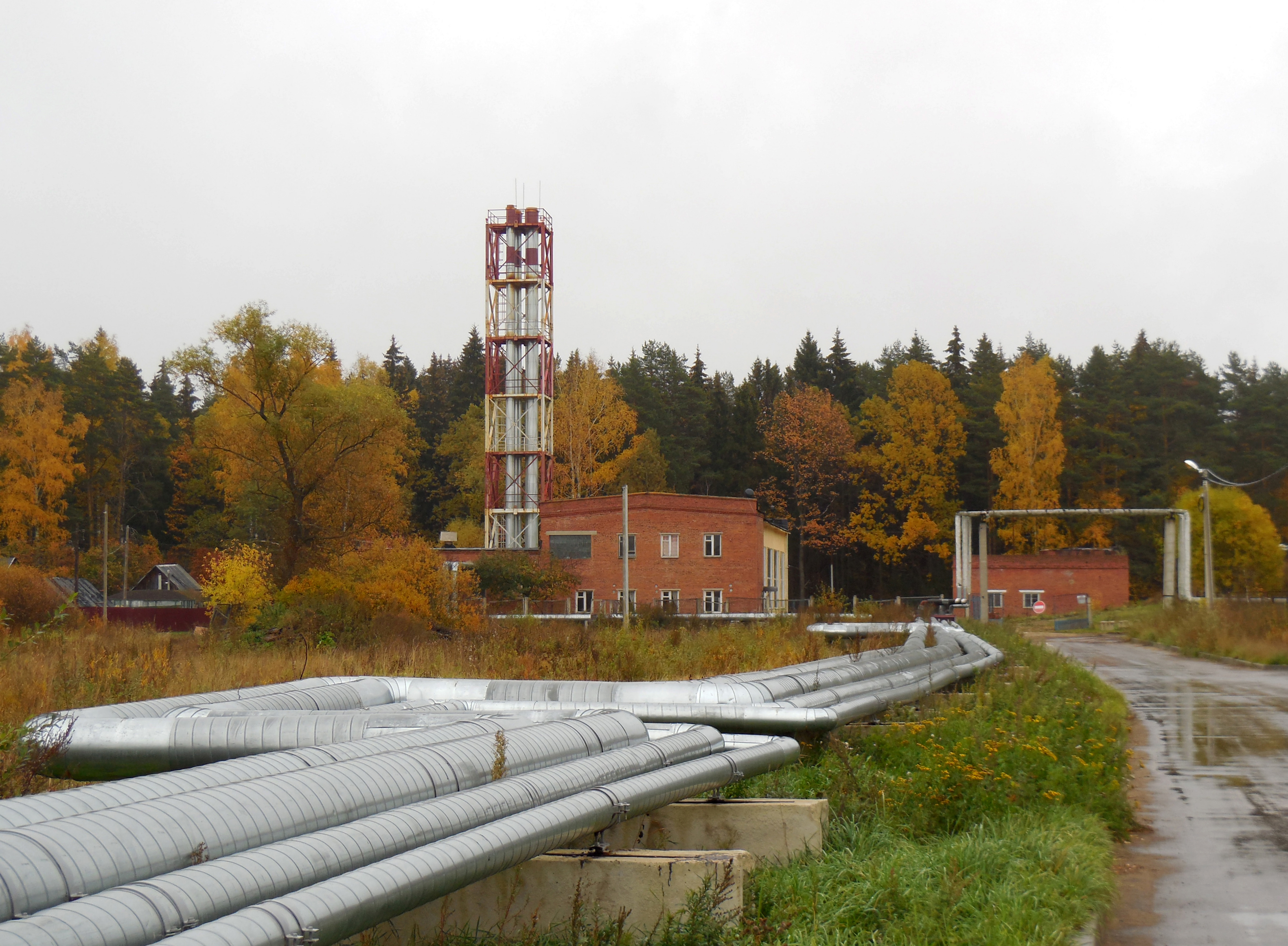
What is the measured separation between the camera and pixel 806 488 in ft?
228

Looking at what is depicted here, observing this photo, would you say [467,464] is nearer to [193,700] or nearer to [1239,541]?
[1239,541]

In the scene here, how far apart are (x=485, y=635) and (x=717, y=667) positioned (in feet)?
19.4

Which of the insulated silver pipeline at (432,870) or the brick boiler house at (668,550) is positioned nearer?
the insulated silver pipeline at (432,870)

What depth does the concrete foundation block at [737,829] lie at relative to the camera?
6312mm

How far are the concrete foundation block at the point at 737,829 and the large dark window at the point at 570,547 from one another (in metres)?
43.9

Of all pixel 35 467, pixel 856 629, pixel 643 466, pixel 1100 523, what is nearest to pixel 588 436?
pixel 643 466

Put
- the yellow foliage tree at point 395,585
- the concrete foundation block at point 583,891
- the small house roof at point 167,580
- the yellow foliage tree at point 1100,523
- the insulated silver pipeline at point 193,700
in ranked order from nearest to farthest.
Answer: the concrete foundation block at point 583,891 → the insulated silver pipeline at point 193,700 → the yellow foliage tree at point 395,585 → the small house roof at point 167,580 → the yellow foliage tree at point 1100,523

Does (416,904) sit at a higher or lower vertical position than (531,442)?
lower

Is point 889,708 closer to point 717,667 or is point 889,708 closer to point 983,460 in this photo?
point 717,667

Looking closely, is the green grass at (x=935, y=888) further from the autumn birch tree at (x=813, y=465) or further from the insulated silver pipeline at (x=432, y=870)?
the autumn birch tree at (x=813, y=465)

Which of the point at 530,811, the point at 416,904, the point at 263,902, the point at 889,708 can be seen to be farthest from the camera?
the point at 889,708

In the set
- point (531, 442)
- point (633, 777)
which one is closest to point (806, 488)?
point (531, 442)

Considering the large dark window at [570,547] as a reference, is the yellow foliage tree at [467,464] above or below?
above

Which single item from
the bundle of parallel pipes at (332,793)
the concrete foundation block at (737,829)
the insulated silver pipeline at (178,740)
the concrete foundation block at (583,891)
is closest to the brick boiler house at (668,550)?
the bundle of parallel pipes at (332,793)
